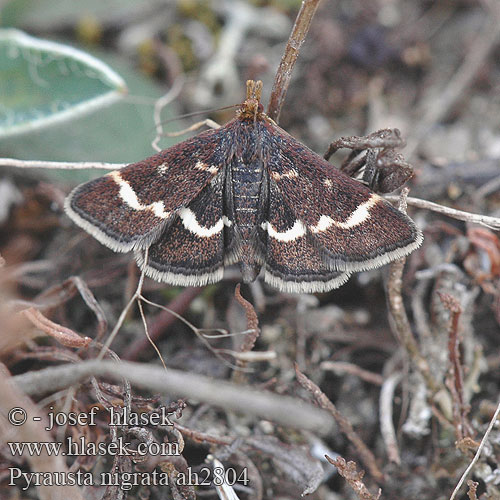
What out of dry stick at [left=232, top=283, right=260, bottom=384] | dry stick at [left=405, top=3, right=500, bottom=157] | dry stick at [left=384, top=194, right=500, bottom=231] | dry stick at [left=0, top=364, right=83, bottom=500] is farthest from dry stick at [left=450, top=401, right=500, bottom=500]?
dry stick at [left=405, top=3, right=500, bottom=157]

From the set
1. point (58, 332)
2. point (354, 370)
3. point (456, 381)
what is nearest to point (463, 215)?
point (456, 381)

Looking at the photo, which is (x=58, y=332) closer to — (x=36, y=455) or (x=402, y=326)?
(x=36, y=455)

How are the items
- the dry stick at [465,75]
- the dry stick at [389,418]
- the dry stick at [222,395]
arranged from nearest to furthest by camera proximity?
the dry stick at [222,395], the dry stick at [389,418], the dry stick at [465,75]

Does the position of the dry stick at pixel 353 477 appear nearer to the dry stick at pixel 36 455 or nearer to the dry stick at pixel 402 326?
the dry stick at pixel 402 326

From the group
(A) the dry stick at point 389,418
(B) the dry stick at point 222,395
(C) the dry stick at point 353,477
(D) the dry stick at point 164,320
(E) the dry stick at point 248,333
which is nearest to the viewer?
(B) the dry stick at point 222,395

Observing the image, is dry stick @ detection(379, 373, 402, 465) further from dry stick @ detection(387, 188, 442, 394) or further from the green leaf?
the green leaf

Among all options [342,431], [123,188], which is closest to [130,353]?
[123,188]

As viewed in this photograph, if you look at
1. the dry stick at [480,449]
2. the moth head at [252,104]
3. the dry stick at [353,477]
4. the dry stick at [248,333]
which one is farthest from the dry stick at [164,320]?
the dry stick at [480,449]
